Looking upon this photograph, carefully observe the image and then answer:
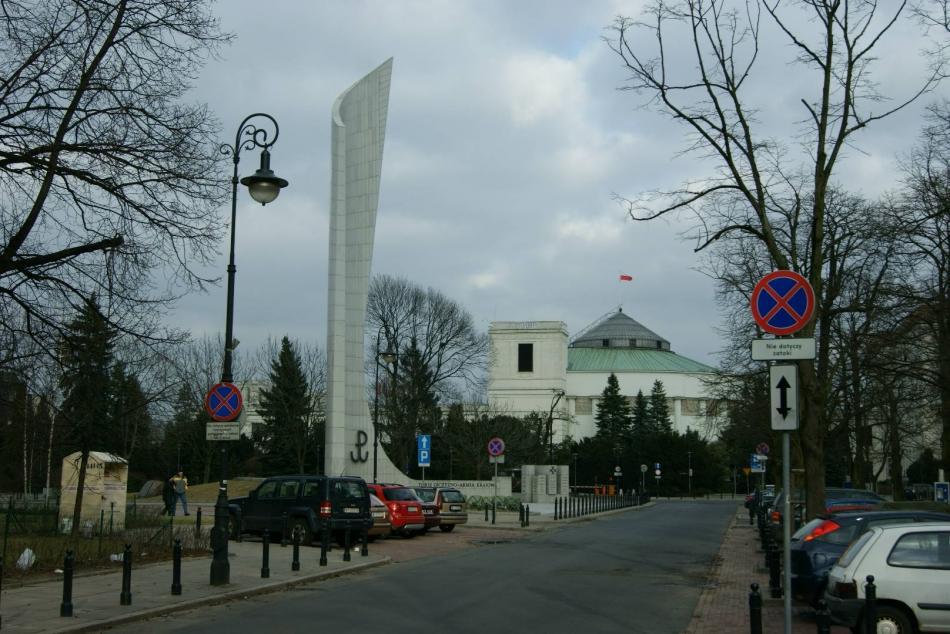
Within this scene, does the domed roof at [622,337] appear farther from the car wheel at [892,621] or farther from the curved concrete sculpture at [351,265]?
the car wheel at [892,621]

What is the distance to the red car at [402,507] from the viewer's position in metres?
30.1

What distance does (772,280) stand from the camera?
1021 centimetres

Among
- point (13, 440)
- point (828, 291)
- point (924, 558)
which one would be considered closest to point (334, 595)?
point (924, 558)

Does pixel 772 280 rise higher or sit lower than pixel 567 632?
higher

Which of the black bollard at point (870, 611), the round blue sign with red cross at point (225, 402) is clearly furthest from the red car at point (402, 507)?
the black bollard at point (870, 611)

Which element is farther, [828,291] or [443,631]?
[828,291]

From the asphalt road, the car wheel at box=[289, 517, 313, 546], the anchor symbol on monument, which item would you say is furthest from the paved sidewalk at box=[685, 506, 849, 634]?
the anchor symbol on monument

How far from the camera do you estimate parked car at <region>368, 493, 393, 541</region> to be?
92.9 ft

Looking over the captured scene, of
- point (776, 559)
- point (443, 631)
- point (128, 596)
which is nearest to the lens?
point (443, 631)

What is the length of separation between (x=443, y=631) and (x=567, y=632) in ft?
5.09

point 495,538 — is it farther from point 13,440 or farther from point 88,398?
point 13,440

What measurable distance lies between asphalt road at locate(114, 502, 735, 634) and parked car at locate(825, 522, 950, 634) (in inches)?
105

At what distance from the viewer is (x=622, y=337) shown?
164 meters

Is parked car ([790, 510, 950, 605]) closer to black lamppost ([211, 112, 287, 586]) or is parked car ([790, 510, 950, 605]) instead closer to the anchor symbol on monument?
black lamppost ([211, 112, 287, 586])
